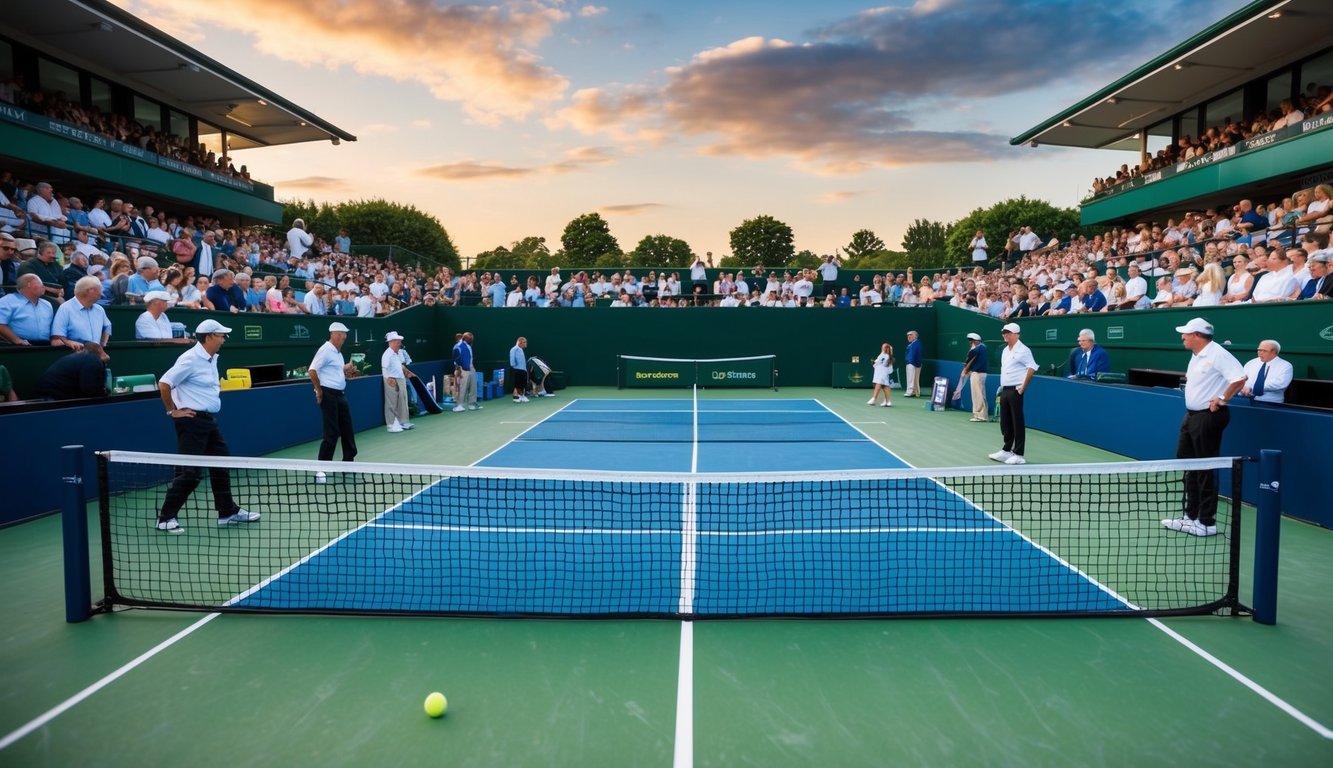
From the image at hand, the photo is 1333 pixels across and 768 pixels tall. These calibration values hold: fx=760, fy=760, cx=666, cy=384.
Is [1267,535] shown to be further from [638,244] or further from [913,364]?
[638,244]

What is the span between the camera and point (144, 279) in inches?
526

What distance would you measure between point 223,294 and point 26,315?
490 cm

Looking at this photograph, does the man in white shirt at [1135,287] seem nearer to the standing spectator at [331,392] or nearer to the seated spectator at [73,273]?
the standing spectator at [331,392]

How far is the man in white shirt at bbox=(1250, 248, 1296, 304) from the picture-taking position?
12047mm

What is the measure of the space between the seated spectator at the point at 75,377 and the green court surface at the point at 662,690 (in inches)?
162

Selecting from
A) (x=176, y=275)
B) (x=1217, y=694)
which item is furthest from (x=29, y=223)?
(x=1217, y=694)

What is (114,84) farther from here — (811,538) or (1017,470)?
Result: (1017,470)

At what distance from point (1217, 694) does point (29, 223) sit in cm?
1952

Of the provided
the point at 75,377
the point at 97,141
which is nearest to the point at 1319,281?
the point at 75,377

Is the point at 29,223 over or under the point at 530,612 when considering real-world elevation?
over

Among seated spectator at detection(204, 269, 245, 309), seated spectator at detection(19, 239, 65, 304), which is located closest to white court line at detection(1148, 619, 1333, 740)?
seated spectator at detection(19, 239, 65, 304)

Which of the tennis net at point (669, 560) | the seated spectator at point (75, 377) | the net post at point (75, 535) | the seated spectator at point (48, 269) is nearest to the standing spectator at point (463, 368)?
the seated spectator at point (48, 269)

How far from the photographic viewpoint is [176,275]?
13.3 meters

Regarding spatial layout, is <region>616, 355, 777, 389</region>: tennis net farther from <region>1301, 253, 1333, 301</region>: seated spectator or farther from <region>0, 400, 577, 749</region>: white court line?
<region>0, 400, 577, 749</region>: white court line
